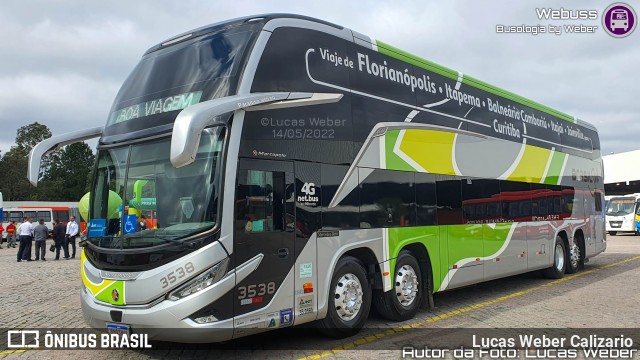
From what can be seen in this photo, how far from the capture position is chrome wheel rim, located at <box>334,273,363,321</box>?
707cm

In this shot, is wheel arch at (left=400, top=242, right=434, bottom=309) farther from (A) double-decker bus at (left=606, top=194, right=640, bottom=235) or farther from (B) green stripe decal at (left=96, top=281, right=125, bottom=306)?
(A) double-decker bus at (left=606, top=194, right=640, bottom=235)

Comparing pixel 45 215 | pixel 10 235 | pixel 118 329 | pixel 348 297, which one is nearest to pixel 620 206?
pixel 348 297

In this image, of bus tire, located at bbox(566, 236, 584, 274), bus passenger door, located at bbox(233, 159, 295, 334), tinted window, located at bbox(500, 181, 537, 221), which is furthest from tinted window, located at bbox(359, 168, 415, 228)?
bus tire, located at bbox(566, 236, 584, 274)

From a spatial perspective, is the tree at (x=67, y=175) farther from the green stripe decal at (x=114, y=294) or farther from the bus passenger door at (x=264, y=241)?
the bus passenger door at (x=264, y=241)

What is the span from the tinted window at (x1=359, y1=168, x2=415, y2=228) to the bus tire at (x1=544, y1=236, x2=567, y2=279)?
6.76 meters

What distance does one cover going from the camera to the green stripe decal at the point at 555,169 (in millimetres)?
13266

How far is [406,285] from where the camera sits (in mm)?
8367

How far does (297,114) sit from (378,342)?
10.3 feet

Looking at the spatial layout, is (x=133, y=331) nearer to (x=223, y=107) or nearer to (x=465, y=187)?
(x=223, y=107)

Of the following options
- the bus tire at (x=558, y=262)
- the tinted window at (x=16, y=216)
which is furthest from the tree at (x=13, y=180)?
the bus tire at (x=558, y=262)

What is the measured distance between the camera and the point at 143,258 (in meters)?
5.70

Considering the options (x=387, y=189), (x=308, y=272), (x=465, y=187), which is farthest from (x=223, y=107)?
(x=465, y=187)

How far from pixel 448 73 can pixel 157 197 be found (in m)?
6.35

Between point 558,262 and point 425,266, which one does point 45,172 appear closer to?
point 558,262
